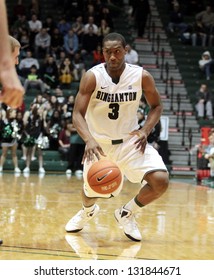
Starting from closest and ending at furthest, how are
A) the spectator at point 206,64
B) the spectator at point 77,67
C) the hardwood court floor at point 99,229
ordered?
the hardwood court floor at point 99,229 → the spectator at point 77,67 → the spectator at point 206,64

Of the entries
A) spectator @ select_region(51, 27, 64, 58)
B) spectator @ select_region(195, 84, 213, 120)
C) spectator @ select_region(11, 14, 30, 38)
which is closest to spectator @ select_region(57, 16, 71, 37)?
spectator @ select_region(51, 27, 64, 58)

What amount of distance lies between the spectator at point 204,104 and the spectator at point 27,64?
5.80 metres

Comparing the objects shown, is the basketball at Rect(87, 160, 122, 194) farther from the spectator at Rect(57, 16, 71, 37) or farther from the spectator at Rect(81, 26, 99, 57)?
the spectator at Rect(57, 16, 71, 37)

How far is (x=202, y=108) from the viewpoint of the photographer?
21125 mm

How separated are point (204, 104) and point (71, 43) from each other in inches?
216

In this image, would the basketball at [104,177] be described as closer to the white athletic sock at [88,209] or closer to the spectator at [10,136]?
the white athletic sock at [88,209]

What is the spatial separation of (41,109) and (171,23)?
31.6ft

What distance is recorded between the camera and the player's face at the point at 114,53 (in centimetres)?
640

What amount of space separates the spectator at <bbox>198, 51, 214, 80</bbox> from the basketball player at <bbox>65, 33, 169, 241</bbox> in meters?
16.4

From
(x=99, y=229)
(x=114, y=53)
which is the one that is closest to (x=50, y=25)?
(x=99, y=229)

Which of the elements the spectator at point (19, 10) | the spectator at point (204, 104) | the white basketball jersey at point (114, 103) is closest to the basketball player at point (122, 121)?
the white basketball jersey at point (114, 103)

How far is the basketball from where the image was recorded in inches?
241

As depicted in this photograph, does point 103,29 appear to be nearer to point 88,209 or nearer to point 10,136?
point 10,136
